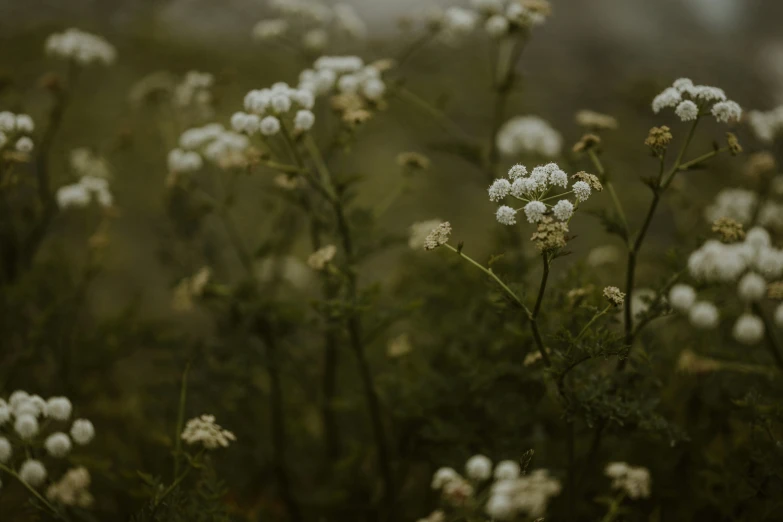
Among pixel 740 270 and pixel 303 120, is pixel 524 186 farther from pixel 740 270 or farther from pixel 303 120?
pixel 303 120

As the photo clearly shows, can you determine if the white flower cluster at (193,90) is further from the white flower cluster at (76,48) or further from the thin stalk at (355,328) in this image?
the thin stalk at (355,328)

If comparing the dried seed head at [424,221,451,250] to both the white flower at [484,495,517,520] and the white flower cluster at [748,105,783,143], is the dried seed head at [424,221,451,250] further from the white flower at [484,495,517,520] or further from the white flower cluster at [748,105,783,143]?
the white flower cluster at [748,105,783,143]

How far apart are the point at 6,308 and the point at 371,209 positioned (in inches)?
52.4

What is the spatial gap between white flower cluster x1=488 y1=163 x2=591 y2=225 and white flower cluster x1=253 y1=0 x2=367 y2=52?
1.29 m

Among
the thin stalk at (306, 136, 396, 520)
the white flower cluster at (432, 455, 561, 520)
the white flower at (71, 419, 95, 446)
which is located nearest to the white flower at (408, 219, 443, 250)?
the thin stalk at (306, 136, 396, 520)

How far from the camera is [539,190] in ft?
4.64

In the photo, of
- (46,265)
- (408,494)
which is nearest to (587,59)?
(408,494)

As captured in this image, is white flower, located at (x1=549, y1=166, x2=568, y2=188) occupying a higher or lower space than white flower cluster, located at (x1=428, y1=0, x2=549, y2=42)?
lower

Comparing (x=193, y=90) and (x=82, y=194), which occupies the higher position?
(x=193, y=90)

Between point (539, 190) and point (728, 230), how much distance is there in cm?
44

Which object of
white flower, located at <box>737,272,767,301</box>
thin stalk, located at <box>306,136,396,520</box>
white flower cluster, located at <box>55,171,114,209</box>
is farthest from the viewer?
white flower cluster, located at <box>55,171,114,209</box>

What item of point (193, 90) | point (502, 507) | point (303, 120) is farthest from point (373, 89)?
point (502, 507)

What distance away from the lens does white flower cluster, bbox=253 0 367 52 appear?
2.39 meters

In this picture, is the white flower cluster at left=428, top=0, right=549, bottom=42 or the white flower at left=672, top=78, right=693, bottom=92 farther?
the white flower cluster at left=428, top=0, right=549, bottom=42
